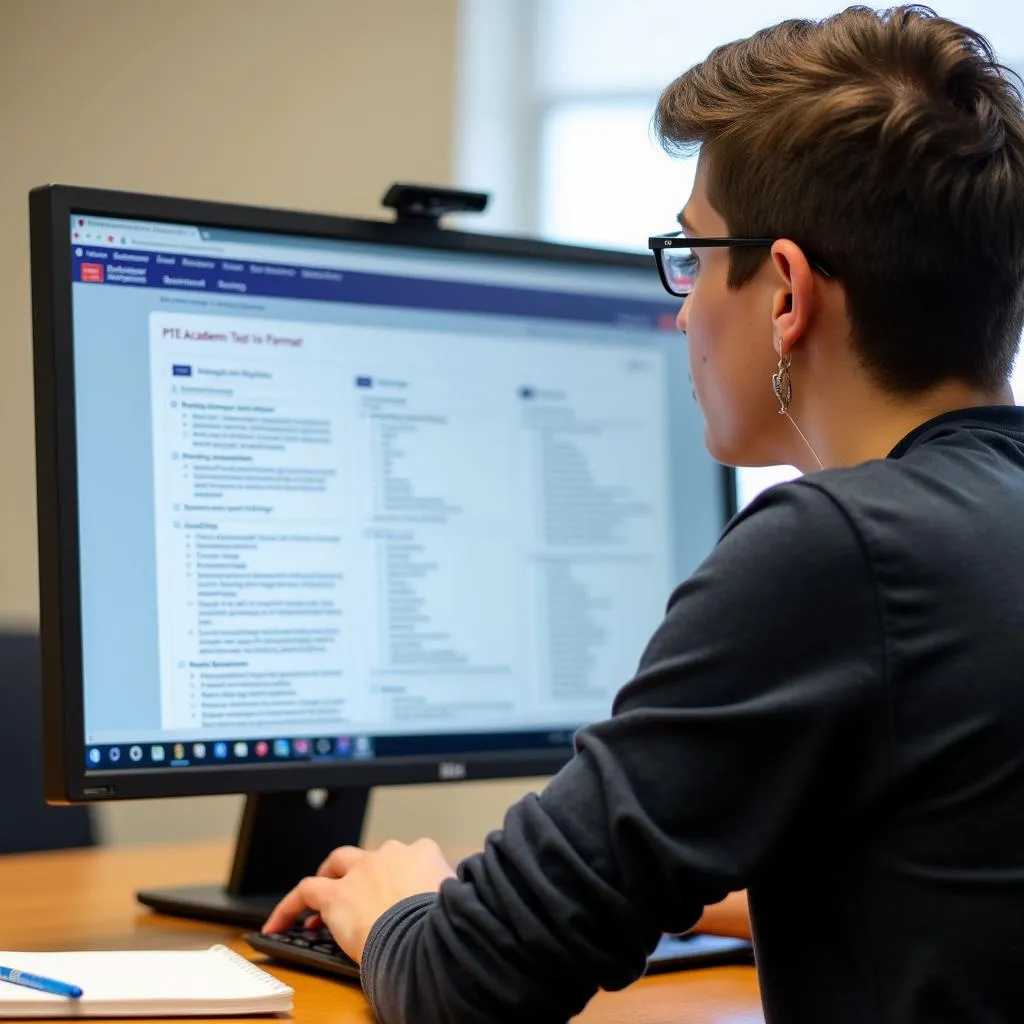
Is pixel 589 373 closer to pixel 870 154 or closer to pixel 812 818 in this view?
pixel 870 154

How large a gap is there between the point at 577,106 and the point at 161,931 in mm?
1701

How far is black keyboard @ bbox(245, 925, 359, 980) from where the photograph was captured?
0.92m

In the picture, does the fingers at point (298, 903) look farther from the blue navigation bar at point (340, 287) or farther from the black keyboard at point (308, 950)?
the blue navigation bar at point (340, 287)

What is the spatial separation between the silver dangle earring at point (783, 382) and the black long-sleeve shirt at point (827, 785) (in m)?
0.17

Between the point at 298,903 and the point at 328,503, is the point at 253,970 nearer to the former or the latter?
the point at 298,903

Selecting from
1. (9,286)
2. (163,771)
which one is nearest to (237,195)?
(9,286)

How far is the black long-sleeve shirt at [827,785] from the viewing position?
0.70 meters

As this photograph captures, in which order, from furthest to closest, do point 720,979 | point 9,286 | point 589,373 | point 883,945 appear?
point 9,286, point 589,373, point 720,979, point 883,945

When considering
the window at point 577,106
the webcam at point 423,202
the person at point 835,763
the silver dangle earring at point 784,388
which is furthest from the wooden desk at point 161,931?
the window at point 577,106

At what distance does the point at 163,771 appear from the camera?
3.53 ft

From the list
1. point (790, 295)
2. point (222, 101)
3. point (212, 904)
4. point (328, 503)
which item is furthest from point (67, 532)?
point (222, 101)

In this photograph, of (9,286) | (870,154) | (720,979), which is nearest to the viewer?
(870,154)

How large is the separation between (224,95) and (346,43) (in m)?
0.21

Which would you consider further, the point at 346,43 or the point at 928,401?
the point at 346,43
